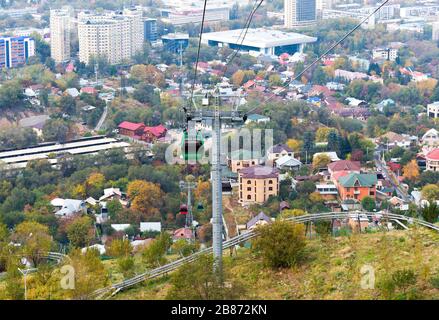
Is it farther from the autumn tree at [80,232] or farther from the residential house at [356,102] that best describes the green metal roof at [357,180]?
the residential house at [356,102]

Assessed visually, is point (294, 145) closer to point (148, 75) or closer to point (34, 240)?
point (34, 240)

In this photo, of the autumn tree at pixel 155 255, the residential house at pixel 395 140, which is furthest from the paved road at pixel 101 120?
the autumn tree at pixel 155 255

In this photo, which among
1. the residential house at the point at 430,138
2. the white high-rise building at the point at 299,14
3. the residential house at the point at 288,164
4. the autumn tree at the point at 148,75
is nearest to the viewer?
the residential house at the point at 288,164

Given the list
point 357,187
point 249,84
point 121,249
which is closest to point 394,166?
point 357,187

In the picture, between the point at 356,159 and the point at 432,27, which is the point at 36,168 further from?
the point at 432,27

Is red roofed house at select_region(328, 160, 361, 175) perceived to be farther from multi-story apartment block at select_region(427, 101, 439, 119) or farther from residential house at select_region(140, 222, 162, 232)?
multi-story apartment block at select_region(427, 101, 439, 119)
